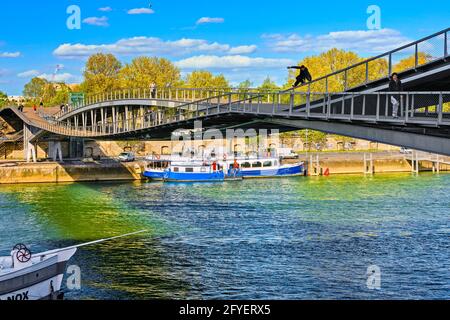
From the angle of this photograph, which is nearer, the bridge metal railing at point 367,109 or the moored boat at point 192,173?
the bridge metal railing at point 367,109

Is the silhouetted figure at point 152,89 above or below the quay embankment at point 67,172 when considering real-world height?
above

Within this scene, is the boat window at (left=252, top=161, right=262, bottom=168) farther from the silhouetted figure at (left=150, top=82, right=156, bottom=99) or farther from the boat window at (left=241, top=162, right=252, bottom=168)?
the silhouetted figure at (left=150, top=82, right=156, bottom=99)

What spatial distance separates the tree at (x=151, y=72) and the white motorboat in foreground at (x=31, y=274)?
50.7 m

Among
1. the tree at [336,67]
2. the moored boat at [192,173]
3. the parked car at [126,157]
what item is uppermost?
the tree at [336,67]

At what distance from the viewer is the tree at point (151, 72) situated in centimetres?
7050

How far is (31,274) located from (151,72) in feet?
181

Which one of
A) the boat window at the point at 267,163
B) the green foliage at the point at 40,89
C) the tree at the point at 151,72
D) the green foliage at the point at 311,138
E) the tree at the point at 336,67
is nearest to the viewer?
the boat window at the point at 267,163

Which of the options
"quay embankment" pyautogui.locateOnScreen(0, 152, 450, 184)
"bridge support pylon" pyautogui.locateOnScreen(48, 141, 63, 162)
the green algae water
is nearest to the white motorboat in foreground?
the green algae water

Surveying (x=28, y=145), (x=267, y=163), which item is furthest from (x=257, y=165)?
(x=28, y=145)

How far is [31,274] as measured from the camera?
18750 millimetres

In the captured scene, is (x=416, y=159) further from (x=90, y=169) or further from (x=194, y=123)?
(x=194, y=123)

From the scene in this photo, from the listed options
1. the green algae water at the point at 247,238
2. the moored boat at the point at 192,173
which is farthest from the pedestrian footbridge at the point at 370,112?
the moored boat at the point at 192,173

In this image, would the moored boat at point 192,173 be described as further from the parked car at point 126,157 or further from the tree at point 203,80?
the tree at point 203,80

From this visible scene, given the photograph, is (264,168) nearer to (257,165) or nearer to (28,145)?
(257,165)
